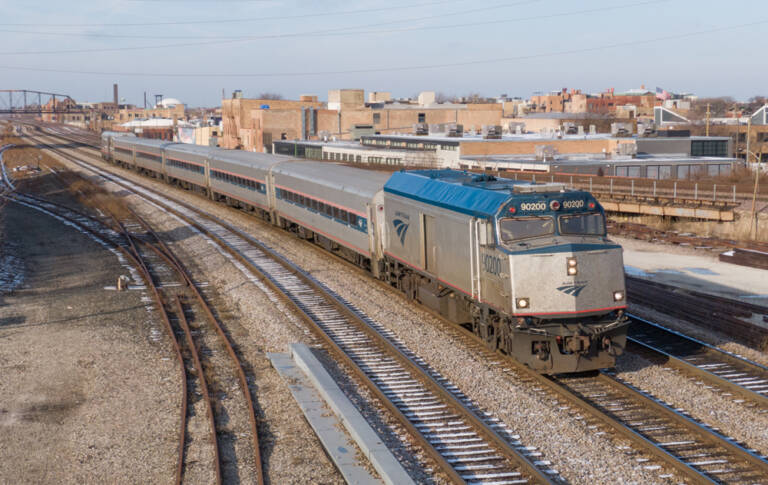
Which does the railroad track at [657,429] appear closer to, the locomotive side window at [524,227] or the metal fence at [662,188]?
the locomotive side window at [524,227]

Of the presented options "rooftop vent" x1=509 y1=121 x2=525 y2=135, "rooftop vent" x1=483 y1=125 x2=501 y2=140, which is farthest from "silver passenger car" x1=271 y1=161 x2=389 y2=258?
"rooftop vent" x1=509 y1=121 x2=525 y2=135

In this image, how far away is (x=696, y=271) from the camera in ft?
96.2

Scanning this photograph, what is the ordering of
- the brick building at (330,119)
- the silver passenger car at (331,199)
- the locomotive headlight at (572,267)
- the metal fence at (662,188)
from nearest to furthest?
the locomotive headlight at (572,267)
the silver passenger car at (331,199)
the metal fence at (662,188)
the brick building at (330,119)

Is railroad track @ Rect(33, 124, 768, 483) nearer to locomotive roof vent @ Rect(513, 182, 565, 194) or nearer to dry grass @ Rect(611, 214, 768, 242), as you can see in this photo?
locomotive roof vent @ Rect(513, 182, 565, 194)

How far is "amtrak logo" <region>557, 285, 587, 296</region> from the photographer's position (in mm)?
14414

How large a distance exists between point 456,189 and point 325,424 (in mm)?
6701

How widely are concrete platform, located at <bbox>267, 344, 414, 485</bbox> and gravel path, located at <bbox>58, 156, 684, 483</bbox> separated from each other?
7.61 feet

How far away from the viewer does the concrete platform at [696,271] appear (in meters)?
26.0

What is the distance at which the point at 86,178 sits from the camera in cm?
6900

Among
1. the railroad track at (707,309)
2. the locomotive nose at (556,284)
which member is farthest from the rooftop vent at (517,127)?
the locomotive nose at (556,284)

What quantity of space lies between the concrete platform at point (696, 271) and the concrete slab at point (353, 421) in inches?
597

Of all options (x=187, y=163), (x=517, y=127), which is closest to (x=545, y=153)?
(x=517, y=127)

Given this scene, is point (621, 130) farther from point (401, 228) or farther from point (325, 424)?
point (325, 424)

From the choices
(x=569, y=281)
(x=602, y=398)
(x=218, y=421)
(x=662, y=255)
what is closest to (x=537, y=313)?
(x=569, y=281)
